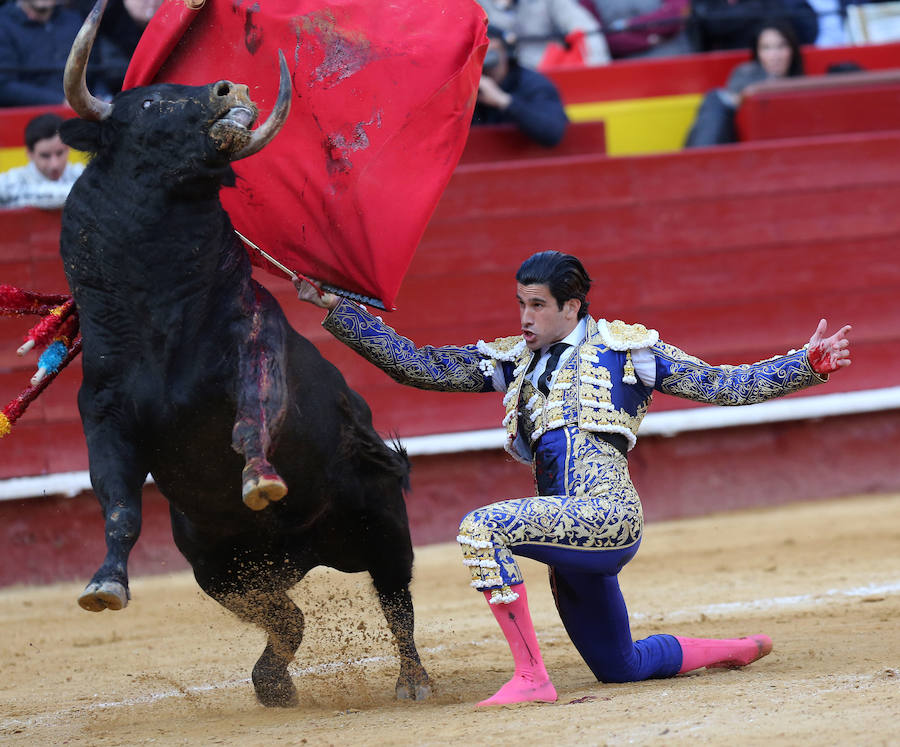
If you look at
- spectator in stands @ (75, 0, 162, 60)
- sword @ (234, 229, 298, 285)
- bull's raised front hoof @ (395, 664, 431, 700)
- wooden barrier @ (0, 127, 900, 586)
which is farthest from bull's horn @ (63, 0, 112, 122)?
spectator in stands @ (75, 0, 162, 60)

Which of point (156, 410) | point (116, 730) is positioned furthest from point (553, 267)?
point (116, 730)

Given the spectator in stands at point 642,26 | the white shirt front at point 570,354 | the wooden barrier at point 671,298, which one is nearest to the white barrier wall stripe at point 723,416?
the wooden barrier at point 671,298

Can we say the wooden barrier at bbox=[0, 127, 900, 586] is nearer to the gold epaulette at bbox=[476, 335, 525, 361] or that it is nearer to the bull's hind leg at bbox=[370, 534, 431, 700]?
the bull's hind leg at bbox=[370, 534, 431, 700]

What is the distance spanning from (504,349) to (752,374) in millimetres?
632

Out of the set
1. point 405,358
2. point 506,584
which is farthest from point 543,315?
point 506,584

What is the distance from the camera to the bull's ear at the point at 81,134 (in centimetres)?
317

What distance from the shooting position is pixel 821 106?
669 centimetres

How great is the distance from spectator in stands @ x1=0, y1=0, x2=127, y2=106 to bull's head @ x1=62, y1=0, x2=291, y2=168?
3.08 meters

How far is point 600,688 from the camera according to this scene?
337 cm

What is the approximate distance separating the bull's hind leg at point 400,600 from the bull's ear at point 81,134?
133cm

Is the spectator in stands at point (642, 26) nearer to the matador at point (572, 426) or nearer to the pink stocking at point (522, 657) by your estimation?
the matador at point (572, 426)

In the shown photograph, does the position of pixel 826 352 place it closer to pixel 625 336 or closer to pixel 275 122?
pixel 625 336

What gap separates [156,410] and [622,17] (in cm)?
→ 491

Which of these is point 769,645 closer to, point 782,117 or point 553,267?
point 553,267
